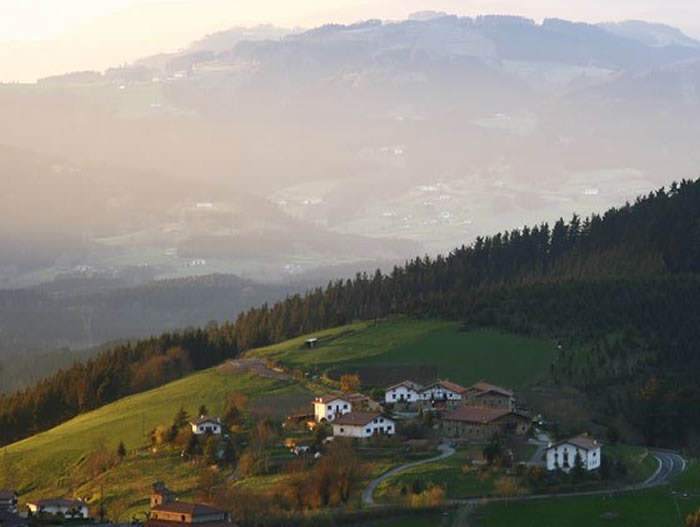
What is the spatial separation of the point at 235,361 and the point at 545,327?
60.7ft

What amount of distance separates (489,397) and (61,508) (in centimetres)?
2416

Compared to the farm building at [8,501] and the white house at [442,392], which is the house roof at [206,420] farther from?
the white house at [442,392]

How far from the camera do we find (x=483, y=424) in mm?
75312

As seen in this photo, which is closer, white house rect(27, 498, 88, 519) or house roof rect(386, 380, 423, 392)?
white house rect(27, 498, 88, 519)

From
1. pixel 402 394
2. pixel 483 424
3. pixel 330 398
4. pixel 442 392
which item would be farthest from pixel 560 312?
pixel 483 424

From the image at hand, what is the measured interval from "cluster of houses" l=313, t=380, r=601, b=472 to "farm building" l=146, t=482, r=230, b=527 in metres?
14.9

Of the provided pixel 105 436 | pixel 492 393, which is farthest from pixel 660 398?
pixel 105 436

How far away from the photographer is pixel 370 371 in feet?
306

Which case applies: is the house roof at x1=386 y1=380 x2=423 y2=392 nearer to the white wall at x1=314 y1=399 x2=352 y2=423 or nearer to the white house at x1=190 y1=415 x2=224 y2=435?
the white wall at x1=314 y1=399 x2=352 y2=423

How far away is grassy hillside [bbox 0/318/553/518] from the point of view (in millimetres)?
75500

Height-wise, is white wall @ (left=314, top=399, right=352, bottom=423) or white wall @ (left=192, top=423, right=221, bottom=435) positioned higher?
white wall @ (left=314, top=399, right=352, bottom=423)

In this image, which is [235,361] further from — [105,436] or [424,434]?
[424,434]

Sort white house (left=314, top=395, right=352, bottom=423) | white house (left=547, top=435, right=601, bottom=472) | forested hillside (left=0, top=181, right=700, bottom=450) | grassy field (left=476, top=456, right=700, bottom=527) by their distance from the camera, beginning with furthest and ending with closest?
forested hillside (left=0, top=181, right=700, bottom=450)
white house (left=314, top=395, right=352, bottom=423)
white house (left=547, top=435, right=601, bottom=472)
grassy field (left=476, top=456, right=700, bottom=527)

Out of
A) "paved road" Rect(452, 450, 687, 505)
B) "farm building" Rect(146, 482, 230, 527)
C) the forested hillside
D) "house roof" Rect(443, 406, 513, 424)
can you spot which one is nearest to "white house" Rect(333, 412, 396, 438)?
"house roof" Rect(443, 406, 513, 424)
